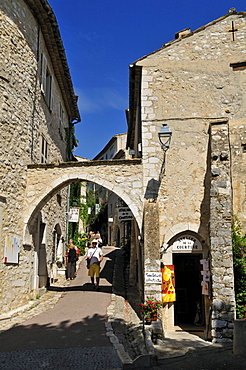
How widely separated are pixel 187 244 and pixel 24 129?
18.5ft

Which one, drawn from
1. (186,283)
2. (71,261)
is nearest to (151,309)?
(186,283)

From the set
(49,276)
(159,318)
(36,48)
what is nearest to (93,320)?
(159,318)

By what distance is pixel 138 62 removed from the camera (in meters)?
11.1

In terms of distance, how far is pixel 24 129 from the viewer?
1052cm

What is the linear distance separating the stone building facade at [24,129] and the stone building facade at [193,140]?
126 inches

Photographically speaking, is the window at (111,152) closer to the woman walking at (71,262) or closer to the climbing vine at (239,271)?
the woman walking at (71,262)

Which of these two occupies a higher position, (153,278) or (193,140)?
(193,140)

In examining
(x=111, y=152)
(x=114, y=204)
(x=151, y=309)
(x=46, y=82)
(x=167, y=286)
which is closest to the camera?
(x=151, y=309)

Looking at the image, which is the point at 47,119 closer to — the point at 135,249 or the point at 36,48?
the point at 36,48

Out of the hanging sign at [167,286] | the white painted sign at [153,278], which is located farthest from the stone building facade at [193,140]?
the hanging sign at [167,286]

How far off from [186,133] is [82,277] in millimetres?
7688

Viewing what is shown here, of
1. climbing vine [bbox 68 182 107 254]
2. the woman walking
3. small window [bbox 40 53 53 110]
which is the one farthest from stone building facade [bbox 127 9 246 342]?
climbing vine [bbox 68 182 107 254]

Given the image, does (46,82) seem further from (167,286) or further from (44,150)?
(167,286)

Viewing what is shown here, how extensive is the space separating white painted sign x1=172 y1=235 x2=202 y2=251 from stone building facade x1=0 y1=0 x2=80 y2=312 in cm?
418
